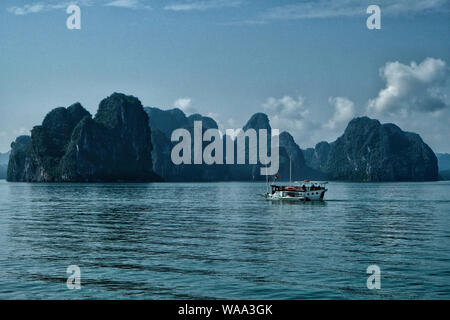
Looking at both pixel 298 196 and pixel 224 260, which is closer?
pixel 224 260

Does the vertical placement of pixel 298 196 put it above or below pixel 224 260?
above

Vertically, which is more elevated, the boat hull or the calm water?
the boat hull

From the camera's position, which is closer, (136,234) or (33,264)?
(33,264)

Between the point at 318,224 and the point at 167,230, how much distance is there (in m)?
13.7

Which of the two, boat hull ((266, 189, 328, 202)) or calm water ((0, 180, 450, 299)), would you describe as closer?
calm water ((0, 180, 450, 299))

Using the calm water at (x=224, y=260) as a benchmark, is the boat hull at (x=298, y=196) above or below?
above

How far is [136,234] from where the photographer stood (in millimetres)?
34625

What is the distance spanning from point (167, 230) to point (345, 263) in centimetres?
1736

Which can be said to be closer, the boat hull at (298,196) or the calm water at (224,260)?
the calm water at (224,260)
